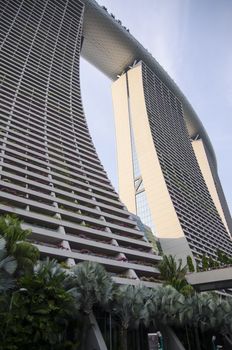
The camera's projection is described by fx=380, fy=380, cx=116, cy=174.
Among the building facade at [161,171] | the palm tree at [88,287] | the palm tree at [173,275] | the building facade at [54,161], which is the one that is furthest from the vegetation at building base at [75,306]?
the building facade at [161,171]

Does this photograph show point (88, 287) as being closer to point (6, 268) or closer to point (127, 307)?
point (127, 307)

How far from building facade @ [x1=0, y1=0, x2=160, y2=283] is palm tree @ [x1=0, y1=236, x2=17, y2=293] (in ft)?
34.9

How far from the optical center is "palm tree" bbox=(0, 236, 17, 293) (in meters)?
26.0

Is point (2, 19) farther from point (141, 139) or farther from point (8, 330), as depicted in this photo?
point (8, 330)

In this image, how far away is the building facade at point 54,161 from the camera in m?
43.0

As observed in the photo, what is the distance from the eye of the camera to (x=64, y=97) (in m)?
69.9

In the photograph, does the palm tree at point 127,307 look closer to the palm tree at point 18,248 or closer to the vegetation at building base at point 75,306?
the vegetation at building base at point 75,306

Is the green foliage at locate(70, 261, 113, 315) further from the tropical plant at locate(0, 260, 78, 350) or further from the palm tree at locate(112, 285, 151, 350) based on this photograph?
the palm tree at locate(112, 285, 151, 350)

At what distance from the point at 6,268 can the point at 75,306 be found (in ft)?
21.1

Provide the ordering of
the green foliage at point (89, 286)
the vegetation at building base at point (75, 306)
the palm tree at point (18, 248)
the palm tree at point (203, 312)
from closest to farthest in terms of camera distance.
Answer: the vegetation at building base at point (75, 306), the palm tree at point (18, 248), the green foliage at point (89, 286), the palm tree at point (203, 312)

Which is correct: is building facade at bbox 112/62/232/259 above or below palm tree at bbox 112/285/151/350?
above

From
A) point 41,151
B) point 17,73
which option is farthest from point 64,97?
point 41,151

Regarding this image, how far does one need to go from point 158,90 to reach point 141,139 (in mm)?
26694

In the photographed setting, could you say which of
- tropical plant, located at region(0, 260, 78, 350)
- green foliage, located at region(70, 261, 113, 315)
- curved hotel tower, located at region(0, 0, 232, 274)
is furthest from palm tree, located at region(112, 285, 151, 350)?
curved hotel tower, located at region(0, 0, 232, 274)
